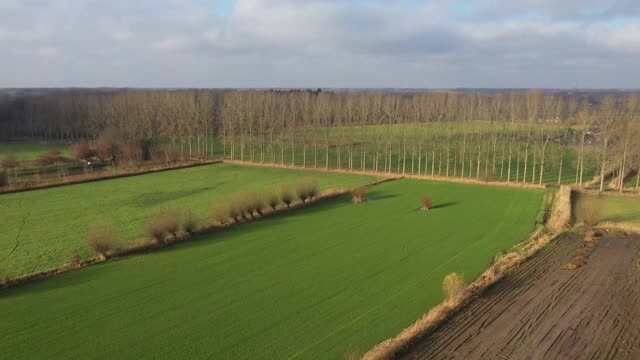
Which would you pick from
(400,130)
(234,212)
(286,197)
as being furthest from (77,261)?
(400,130)

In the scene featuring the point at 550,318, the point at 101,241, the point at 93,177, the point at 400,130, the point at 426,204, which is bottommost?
the point at 93,177

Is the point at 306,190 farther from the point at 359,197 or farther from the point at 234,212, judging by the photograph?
the point at 234,212

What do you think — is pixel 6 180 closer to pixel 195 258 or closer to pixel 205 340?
pixel 195 258

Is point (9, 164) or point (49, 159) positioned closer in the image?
point (9, 164)

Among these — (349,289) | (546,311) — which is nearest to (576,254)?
(546,311)

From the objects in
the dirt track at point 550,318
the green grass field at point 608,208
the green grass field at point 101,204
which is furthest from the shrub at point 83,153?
the dirt track at point 550,318

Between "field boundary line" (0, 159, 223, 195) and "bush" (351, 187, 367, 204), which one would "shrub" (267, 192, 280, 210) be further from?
"field boundary line" (0, 159, 223, 195)
